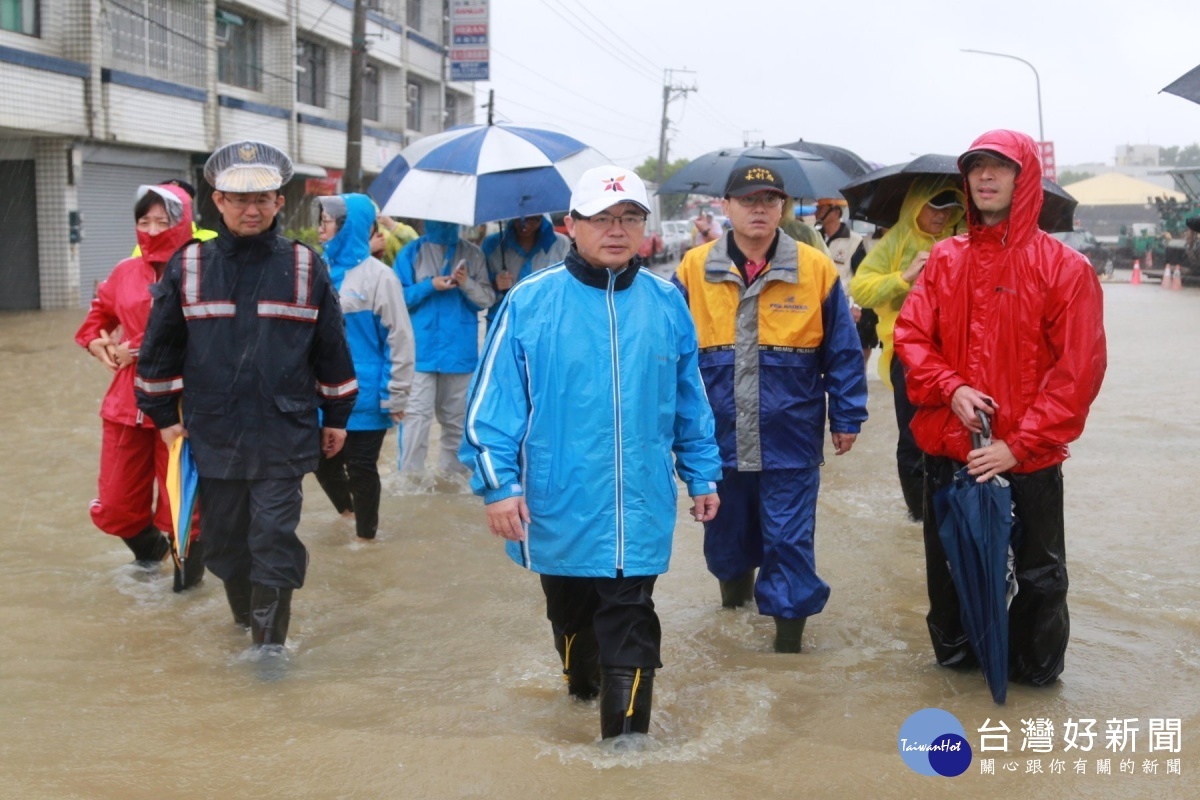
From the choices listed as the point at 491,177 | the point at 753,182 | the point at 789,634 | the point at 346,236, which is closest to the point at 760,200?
the point at 753,182

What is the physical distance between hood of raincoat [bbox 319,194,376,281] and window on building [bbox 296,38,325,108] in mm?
28134

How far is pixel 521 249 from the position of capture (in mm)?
8445

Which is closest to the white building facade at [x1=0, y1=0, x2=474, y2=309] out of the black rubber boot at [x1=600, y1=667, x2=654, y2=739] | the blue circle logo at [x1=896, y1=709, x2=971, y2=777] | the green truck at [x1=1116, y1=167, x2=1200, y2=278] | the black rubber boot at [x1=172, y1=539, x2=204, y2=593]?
the black rubber boot at [x1=172, y1=539, x2=204, y2=593]

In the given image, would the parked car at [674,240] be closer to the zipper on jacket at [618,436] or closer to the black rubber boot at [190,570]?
the black rubber boot at [190,570]

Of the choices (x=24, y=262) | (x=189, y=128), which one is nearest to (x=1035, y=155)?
(x=24, y=262)

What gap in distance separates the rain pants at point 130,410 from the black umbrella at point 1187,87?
4.59 meters

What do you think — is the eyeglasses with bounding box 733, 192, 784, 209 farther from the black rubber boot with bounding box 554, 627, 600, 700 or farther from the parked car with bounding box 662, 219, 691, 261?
the parked car with bounding box 662, 219, 691, 261

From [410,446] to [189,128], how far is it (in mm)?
20855

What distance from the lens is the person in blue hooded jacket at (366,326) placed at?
675cm

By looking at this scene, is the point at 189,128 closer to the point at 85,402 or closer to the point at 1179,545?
the point at 85,402

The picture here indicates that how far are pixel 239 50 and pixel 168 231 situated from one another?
Answer: 89.1 ft

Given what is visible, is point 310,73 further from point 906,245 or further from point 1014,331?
point 1014,331

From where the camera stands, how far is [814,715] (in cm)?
445

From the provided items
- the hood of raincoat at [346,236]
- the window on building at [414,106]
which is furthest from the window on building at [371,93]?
the hood of raincoat at [346,236]
